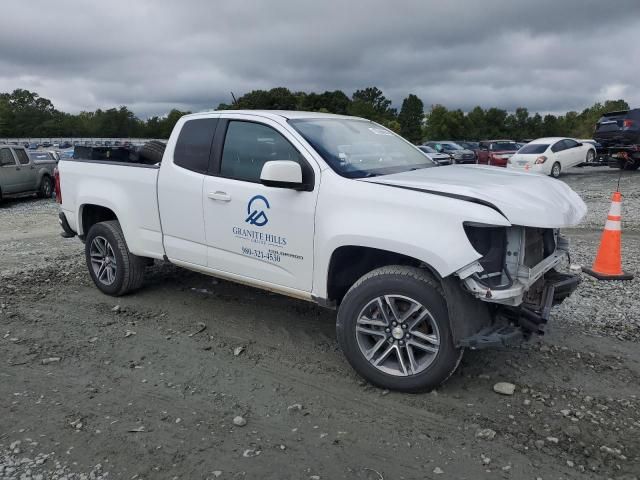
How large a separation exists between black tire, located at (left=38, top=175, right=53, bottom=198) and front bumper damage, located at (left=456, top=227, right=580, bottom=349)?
16470 mm

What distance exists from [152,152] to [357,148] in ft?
9.24

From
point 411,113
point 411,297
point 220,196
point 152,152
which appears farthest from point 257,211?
point 411,113

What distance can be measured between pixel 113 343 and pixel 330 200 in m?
2.35

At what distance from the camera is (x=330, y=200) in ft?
12.7

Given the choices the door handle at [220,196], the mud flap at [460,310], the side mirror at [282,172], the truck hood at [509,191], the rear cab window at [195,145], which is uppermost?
the rear cab window at [195,145]

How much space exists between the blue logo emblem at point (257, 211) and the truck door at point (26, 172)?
14.2 m

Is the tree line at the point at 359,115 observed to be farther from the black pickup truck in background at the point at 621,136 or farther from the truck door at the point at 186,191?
the truck door at the point at 186,191

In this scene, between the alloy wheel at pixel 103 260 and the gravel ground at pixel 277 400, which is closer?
the gravel ground at pixel 277 400

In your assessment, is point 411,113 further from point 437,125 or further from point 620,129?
point 620,129

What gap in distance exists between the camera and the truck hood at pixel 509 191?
3.35m

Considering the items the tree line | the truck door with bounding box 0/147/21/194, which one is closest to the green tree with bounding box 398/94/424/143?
the tree line

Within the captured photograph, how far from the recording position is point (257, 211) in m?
4.27

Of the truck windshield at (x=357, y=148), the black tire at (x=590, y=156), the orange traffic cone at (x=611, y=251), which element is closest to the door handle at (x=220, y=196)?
the truck windshield at (x=357, y=148)

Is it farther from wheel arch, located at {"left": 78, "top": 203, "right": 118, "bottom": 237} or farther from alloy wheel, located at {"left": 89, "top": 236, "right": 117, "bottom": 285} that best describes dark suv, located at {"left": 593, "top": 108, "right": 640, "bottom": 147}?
alloy wheel, located at {"left": 89, "top": 236, "right": 117, "bottom": 285}
